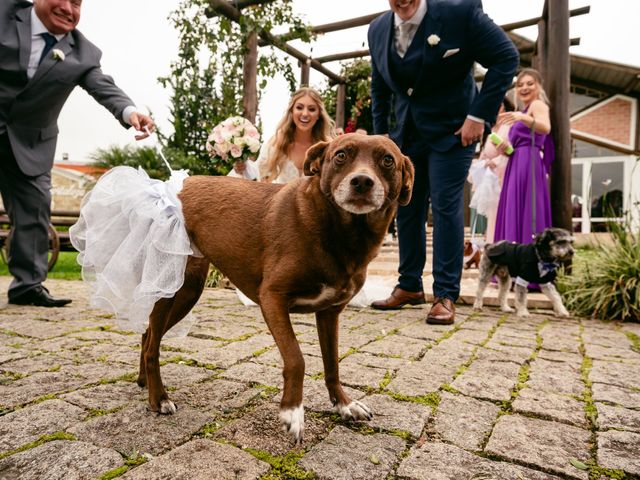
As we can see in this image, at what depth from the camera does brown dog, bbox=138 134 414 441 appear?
1913mm

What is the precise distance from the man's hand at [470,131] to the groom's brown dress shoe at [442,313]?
58.0 inches

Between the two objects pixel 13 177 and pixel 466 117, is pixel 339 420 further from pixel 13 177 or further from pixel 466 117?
pixel 13 177

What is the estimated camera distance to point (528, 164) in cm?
602

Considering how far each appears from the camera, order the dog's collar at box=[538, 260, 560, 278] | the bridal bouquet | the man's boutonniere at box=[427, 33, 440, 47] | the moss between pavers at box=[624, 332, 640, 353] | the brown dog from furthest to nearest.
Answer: the bridal bouquet → the dog's collar at box=[538, 260, 560, 278] → the man's boutonniere at box=[427, 33, 440, 47] → the moss between pavers at box=[624, 332, 640, 353] → the brown dog

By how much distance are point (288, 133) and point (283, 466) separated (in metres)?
4.43

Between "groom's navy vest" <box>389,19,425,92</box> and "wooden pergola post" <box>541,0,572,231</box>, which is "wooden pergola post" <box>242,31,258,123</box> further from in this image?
"wooden pergola post" <box>541,0,572,231</box>

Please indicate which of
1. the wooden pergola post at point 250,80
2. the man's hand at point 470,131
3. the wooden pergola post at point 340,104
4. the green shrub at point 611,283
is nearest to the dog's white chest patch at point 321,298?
the man's hand at point 470,131

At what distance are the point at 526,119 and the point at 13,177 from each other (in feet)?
18.9

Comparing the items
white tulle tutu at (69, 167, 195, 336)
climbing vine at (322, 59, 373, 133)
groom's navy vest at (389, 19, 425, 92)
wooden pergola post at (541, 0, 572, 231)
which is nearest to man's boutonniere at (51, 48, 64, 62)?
white tulle tutu at (69, 167, 195, 336)

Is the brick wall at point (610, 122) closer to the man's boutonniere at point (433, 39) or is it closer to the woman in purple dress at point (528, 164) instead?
the woman in purple dress at point (528, 164)

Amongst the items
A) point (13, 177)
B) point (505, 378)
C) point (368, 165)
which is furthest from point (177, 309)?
point (13, 177)

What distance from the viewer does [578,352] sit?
133 inches

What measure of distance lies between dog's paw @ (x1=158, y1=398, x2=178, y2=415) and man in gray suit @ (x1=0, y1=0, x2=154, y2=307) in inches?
96.0

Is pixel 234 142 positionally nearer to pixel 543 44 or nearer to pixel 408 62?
pixel 408 62
